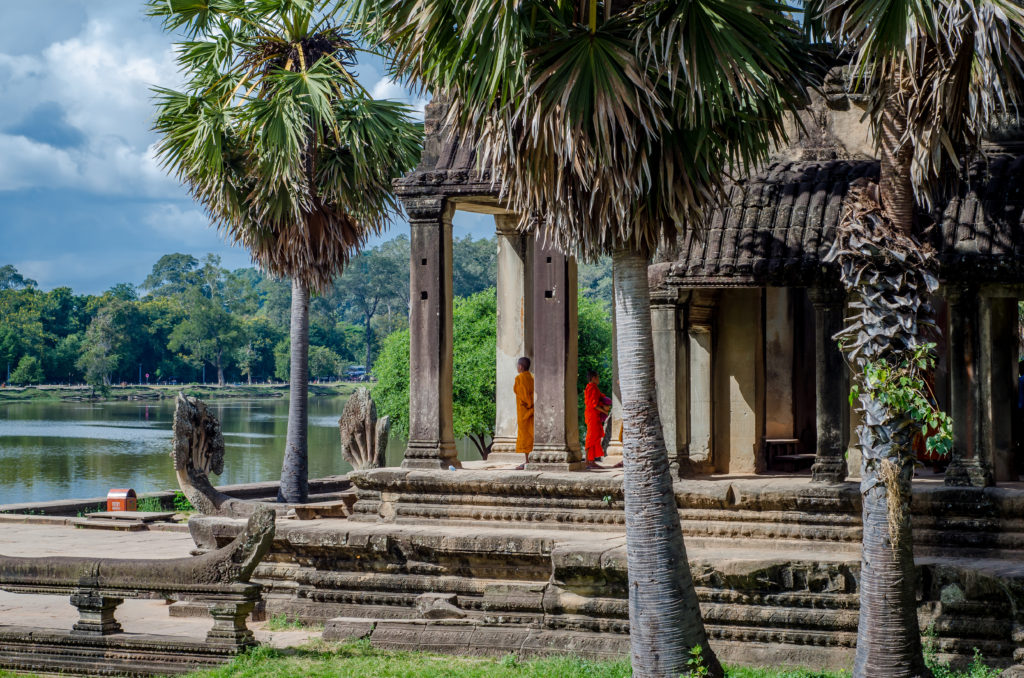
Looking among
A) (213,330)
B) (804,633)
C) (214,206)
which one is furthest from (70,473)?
(213,330)

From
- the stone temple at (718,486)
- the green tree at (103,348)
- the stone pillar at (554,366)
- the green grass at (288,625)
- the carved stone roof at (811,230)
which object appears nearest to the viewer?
the stone temple at (718,486)

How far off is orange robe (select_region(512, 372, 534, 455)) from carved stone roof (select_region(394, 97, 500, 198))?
2.11m

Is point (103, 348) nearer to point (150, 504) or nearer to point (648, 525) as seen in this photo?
point (150, 504)

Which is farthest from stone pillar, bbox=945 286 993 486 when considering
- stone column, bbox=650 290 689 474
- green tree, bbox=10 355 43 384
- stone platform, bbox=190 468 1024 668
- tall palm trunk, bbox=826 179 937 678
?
green tree, bbox=10 355 43 384

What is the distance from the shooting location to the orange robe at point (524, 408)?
42.8 ft

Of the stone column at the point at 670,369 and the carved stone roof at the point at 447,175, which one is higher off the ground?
the carved stone roof at the point at 447,175

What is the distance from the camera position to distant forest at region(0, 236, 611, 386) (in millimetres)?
75500

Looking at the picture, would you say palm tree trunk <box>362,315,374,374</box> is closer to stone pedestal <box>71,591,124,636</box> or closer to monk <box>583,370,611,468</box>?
monk <box>583,370,611,468</box>

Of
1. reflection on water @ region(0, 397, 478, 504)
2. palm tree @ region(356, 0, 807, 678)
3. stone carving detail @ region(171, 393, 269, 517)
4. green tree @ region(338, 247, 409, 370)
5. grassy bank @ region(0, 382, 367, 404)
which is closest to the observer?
palm tree @ region(356, 0, 807, 678)

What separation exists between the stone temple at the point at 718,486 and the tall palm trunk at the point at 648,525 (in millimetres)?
1194

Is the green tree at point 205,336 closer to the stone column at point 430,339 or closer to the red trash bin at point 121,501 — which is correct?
the red trash bin at point 121,501

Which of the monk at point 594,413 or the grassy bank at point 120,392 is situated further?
the grassy bank at point 120,392

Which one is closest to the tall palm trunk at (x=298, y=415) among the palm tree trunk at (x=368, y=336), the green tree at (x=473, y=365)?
the green tree at (x=473, y=365)

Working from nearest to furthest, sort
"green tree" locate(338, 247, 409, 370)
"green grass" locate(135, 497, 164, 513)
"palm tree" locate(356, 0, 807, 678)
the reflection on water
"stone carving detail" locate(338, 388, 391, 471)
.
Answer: "palm tree" locate(356, 0, 807, 678), "stone carving detail" locate(338, 388, 391, 471), "green grass" locate(135, 497, 164, 513), the reflection on water, "green tree" locate(338, 247, 409, 370)
